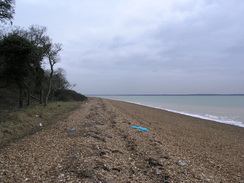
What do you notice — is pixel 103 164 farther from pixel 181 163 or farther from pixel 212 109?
pixel 212 109

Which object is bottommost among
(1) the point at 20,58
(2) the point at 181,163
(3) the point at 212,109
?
(3) the point at 212,109

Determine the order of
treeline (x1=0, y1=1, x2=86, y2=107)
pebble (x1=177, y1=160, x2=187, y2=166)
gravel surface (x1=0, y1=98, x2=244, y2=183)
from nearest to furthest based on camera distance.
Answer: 1. gravel surface (x1=0, y1=98, x2=244, y2=183)
2. pebble (x1=177, y1=160, x2=187, y2=166)
3. treeline (x1=0, y1=1, x2=86, y2=107)

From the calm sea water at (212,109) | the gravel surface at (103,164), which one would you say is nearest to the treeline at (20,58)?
the gravel surface at (103,164)

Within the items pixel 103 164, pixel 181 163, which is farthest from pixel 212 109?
pixel 103 164

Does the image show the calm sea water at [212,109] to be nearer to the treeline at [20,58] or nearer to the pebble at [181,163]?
the pebble at [181,163]

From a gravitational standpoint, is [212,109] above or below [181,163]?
below

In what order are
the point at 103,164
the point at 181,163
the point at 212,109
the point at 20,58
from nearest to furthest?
the point at 103,164, the point at 181,163, the point at 20,58, the point at 212,109

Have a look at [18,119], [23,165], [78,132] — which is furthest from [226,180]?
[18,119]

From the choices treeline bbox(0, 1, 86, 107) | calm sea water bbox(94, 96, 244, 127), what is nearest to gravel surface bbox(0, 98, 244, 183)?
treeline bbox(0, 1, 86, 107)

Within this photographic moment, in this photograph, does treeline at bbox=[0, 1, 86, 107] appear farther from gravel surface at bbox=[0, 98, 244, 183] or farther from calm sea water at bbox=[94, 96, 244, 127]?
calm sea water at bbox=[94, 96, 244, 127]

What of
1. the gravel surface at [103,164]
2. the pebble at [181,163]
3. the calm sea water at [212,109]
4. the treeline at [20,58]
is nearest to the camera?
the gravel surface at [103,164]

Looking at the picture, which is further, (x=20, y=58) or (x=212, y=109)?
(x=212, y=109)

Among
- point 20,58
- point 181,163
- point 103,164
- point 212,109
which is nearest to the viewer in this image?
point 103,164

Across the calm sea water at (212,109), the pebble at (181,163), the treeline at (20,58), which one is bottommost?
the calm sea water at (212,109)
